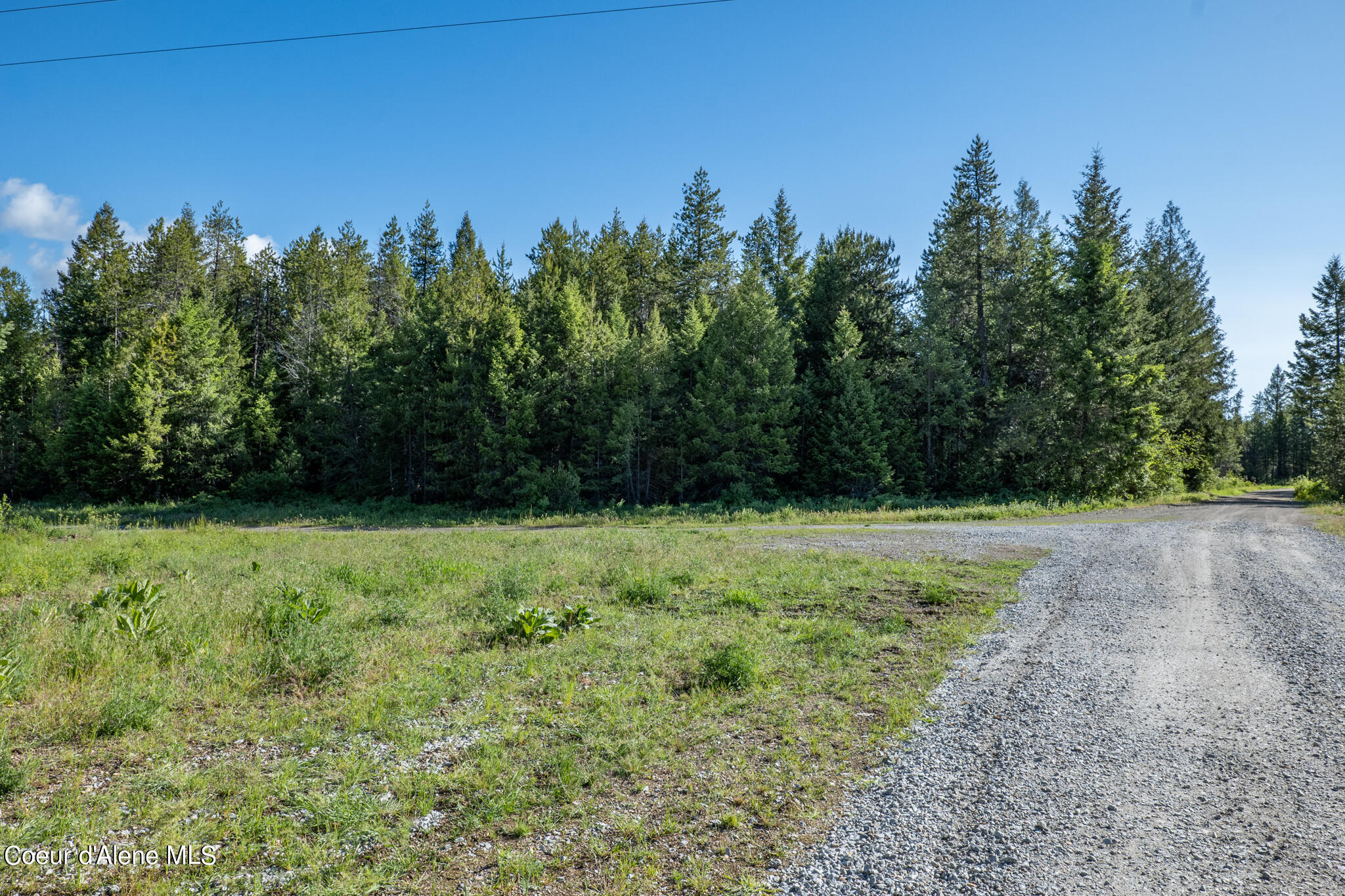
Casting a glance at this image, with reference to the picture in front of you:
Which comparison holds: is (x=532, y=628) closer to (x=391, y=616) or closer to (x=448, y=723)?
(x=391, y=616)

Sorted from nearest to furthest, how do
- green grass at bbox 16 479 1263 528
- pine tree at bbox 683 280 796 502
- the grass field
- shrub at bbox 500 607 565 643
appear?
1. shrub at bbox 500 607 565 643
2. the grass field
3. green grass at bbox 16 479 1263 528
4. pine tree at bbox 683 280 796 502

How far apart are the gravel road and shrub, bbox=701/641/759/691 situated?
67.5 inches

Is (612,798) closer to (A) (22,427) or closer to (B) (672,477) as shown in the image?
(B) (672,477)

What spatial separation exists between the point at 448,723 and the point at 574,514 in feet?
78.8

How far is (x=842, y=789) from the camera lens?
430 centimetres

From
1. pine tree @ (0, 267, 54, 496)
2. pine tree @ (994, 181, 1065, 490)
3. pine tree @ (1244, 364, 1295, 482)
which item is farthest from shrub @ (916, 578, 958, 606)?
pine tree @ (1244, 364, 1295, 482)

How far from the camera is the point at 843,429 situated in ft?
105

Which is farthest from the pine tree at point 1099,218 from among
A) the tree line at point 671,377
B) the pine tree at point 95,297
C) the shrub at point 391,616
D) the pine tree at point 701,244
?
the pine tree at point 95,297

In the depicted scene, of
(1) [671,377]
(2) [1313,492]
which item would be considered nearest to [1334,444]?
(2) [1313,492]

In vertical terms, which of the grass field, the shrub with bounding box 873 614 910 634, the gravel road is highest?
the grass field

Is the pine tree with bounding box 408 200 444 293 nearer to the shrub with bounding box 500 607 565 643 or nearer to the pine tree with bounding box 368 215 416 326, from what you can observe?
the pine tree with bounding box 368 215 416 326

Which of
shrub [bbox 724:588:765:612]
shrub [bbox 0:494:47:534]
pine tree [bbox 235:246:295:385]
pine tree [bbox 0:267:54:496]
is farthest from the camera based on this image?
pine tree [bbox 235:246:295:385]

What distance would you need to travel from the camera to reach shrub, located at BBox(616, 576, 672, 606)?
989 centimetres

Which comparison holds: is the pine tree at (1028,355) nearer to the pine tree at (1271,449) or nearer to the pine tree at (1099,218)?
the pine tree at (1099,218)
